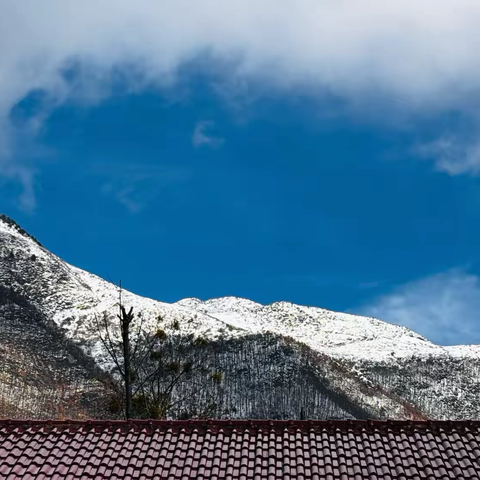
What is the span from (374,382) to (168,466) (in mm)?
167331

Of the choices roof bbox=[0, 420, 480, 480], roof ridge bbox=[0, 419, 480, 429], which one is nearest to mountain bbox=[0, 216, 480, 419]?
roof ridge bbox=[0, 419, 480, 429]

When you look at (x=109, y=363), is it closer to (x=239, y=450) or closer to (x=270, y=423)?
(x=270, y=423)

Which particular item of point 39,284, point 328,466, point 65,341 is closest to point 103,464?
point 328,466

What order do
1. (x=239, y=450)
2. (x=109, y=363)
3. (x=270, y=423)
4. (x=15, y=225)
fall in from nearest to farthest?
(x=239, y=450) → (x=270, y=423) → (x=109, y=363) → (x=15, y=225)

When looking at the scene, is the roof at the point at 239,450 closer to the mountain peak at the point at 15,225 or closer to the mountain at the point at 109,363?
the mountain at the point at 109,363

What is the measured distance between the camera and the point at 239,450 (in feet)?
50.6

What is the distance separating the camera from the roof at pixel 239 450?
14.7 metres

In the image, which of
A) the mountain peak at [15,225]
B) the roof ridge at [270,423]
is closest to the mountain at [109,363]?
the mountain peak at [15,225]

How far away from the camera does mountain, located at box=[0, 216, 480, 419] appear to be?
11369 centimetres

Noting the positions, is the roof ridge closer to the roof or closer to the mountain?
the roof

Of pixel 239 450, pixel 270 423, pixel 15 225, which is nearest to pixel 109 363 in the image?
pixel 15 225

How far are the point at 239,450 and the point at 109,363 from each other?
115m

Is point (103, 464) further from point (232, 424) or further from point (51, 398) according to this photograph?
point (51, 398)

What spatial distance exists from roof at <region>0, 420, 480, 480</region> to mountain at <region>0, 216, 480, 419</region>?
84941 mm
